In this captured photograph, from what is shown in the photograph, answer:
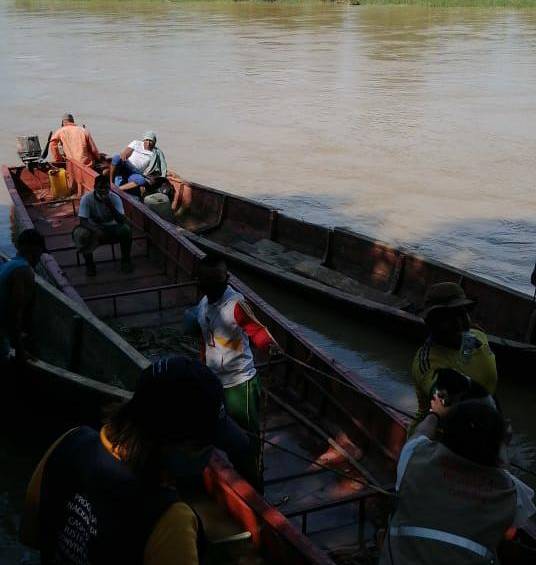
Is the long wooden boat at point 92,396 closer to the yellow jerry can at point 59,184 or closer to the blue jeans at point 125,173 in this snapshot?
the blue jeans at point 125,173

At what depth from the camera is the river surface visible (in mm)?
11461

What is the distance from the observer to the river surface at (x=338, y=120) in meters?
11.5

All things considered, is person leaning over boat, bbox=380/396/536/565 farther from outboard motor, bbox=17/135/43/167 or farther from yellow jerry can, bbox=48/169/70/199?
outboard motor, bbox=17/135/43/167

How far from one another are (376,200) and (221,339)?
35.7 ft

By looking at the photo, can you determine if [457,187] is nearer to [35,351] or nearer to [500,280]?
[500,280]

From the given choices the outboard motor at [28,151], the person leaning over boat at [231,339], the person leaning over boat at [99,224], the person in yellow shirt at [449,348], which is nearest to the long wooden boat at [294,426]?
the person leaning over boat at [231,339]

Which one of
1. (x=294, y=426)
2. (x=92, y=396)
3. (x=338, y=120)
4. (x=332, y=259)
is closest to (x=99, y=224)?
(x=332, y=259)

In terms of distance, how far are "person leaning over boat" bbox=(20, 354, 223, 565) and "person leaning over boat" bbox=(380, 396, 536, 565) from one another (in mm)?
785

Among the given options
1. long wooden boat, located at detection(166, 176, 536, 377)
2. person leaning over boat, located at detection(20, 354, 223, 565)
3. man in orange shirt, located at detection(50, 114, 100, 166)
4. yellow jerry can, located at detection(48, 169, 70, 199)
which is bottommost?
long wooden boat, located at detection(166, 176, 536, 377)

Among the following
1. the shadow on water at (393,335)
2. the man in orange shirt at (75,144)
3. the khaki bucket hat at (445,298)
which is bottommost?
the shadow on water at (393,335)

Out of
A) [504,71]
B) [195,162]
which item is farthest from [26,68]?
[504,71]

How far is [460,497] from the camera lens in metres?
2.31

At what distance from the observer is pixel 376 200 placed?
573 inches

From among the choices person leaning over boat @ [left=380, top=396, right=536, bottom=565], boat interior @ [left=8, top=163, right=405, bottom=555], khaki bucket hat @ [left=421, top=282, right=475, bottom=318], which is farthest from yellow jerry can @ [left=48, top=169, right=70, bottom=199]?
person leaning over boat @ [left=380, top=396, right=536, bottom=565]
